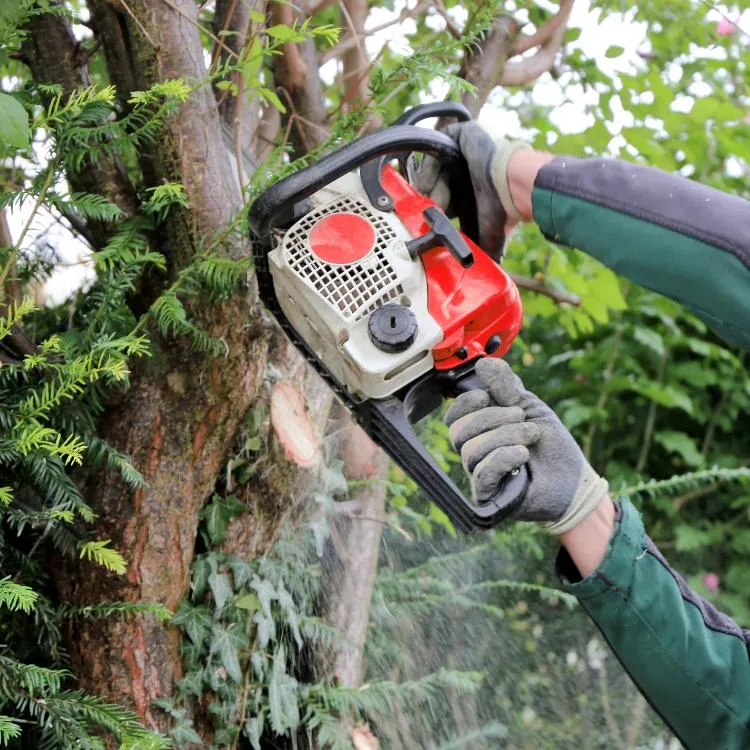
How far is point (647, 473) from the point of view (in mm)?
4398

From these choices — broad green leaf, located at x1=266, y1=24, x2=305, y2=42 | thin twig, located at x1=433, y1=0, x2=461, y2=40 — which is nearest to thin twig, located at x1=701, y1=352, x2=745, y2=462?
thin twig, located at x1=433, y1=0, x2=461, y2=40

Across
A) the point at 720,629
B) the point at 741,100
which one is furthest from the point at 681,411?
the point at 720,629

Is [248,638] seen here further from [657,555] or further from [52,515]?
[657,555]

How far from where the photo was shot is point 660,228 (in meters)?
1.49

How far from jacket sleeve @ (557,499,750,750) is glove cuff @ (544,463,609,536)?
0.07m

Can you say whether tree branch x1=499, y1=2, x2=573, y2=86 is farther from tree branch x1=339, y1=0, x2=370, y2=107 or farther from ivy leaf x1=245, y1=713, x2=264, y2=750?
ivy leaf x1=245, y1=713, x2=264, y2=750

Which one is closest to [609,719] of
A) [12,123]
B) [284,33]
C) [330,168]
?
[330,168]

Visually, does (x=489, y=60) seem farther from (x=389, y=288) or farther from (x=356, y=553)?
(x=356, y=553)

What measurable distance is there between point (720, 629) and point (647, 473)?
8.84 ft

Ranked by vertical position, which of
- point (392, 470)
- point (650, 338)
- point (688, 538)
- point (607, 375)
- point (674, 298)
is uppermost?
point (674, 298)

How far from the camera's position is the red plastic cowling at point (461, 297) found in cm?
167

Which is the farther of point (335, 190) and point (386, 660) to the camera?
point (386, 660)

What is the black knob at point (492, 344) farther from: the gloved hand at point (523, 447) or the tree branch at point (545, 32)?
the tree branch at point (545, 32)

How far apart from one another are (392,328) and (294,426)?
602mm
